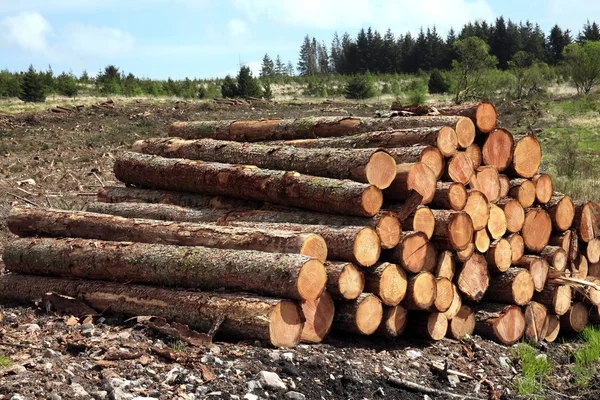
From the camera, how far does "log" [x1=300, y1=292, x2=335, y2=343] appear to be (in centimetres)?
534

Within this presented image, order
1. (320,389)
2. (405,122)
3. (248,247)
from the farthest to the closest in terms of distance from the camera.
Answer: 1. (405,122)
2. (248,247)
3. (320,389)

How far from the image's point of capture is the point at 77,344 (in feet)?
16.0

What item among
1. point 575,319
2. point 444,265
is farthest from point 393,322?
point 575,319

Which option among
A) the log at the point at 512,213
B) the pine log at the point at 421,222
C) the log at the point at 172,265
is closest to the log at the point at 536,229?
the log at the point at 512,213

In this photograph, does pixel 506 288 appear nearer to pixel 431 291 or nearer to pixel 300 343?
pixel 431 291

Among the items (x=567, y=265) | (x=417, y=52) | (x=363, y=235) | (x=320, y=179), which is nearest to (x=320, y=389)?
(x=363, y=235)

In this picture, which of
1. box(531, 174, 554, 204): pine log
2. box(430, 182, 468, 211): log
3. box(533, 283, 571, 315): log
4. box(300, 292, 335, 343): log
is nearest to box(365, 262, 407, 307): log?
box(300, 292, 335, 343): log

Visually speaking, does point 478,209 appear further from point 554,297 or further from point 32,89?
point 32,89

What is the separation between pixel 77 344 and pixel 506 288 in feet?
13.7

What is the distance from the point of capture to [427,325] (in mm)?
6094

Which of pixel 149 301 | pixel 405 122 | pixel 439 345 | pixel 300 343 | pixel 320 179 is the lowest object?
pixel 439 345

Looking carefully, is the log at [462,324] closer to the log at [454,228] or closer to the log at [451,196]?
the log at [454,228]

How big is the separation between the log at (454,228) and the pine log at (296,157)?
62 cm

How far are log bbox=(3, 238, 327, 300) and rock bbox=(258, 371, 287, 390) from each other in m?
0.76
